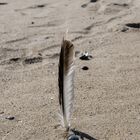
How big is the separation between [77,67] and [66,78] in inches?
55.5

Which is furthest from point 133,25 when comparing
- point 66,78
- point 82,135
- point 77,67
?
point 66,78

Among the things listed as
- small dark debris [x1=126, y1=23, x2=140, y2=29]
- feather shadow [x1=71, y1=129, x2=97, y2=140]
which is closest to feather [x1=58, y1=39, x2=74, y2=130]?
feather shadow [x1=71, y1=129, x2=97, y2=140]

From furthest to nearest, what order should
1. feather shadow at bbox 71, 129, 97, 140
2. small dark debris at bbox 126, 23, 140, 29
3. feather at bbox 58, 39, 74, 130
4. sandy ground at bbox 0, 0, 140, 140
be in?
1. small dark debris at bbox 126, 23, 140, 29
2. sandy ground at bbox 0, 0, 140, 140
3. feather shadow at bbox 71, 129, 97, 140
4. feather at bbox 58, 39, 74, 130

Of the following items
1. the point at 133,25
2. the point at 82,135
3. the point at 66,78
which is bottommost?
the point at 82,135

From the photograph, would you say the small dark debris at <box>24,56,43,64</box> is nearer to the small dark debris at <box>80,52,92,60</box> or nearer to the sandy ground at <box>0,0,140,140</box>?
the sandy ground at <box>0,0,140,140</box>

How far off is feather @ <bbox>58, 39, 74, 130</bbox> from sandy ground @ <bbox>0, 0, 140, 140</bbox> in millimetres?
423

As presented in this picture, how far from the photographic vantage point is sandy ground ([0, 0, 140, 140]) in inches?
115

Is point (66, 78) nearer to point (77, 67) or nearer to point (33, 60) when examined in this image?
point (77, 67)

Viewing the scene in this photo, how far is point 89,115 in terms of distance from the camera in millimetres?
3012

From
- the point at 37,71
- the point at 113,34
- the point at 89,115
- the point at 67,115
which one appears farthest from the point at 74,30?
the point at 67,115

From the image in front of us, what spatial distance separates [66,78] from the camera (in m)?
2.35

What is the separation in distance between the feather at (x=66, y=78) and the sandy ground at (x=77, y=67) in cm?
42

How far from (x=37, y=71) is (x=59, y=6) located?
75.7 inches

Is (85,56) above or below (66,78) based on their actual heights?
below
